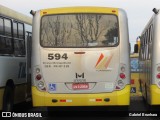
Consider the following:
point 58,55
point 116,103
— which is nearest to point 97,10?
point 58,55

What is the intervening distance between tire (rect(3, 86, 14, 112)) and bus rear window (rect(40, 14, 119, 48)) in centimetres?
186

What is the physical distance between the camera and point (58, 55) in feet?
42.0

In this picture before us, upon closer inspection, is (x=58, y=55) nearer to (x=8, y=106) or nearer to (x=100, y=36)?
(x=100, y=36)

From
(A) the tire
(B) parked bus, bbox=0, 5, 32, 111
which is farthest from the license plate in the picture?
(A) the tire

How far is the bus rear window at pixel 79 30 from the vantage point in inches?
507

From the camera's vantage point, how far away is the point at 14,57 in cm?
1484

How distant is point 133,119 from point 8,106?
11.7 ft

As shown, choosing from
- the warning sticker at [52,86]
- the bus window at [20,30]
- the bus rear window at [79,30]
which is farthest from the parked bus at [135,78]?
the warning sticker at [52,86]

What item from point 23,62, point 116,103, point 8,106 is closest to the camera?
point 116,103

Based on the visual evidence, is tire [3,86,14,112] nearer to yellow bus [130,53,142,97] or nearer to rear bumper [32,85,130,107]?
rear bumper [32,85,130,107]

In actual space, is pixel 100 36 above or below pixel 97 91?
above

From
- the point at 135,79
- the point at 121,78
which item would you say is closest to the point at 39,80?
the point at 121,78

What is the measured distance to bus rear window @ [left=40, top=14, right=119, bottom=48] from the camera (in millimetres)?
12875

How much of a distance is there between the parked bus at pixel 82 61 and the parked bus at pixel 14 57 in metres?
1.08
